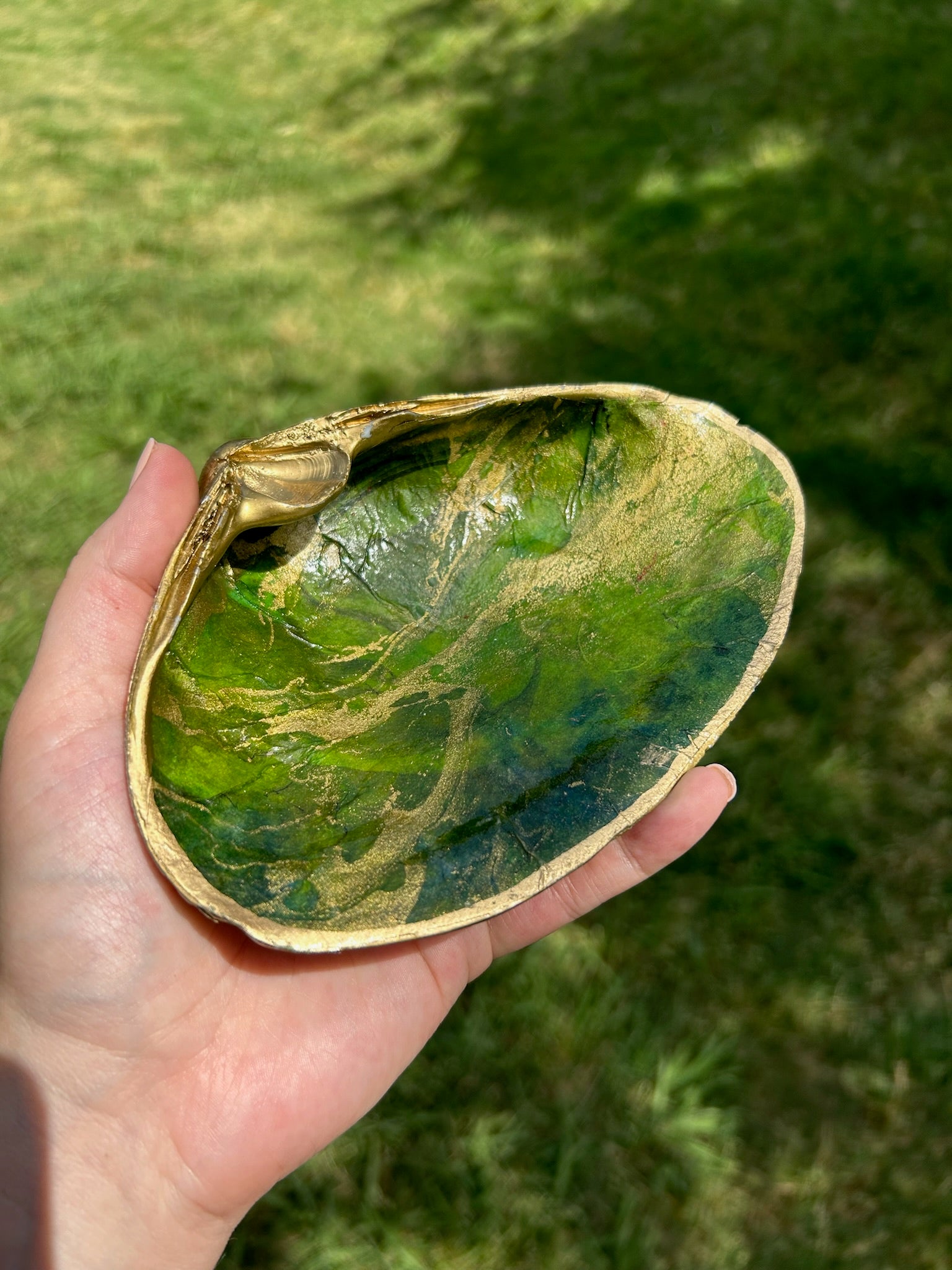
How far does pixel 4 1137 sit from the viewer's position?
5.62 feet

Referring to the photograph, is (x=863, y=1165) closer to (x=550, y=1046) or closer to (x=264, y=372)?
(x=550, y=1046)

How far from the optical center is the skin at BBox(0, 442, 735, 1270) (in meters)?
1.75

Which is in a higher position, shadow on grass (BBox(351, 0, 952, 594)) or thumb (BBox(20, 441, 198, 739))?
thumb (BBox(20, 441, 198, 739))

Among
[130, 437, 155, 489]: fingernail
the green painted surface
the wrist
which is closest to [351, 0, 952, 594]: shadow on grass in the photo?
the green painted surface

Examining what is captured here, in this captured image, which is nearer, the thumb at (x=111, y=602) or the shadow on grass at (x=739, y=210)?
the thumb at (x=111, y=602)

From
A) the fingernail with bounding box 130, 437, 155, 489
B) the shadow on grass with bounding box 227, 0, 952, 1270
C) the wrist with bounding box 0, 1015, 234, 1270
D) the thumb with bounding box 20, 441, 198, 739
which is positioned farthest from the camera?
the shadow on grass with bounding box 227, 0, 952, 1270

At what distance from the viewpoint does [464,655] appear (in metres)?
2.11

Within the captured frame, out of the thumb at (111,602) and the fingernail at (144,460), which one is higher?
the fingernail at (144,460)

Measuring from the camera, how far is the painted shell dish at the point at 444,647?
1.72 metres

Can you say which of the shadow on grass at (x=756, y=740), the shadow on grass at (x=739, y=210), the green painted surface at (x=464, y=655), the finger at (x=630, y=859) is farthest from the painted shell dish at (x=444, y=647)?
the shadow on grass at (x=739, y=210)

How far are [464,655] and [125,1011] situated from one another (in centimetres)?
95

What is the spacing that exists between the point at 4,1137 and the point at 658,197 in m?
4.48

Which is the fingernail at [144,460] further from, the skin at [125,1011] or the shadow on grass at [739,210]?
the shadow on grass at [739,210]

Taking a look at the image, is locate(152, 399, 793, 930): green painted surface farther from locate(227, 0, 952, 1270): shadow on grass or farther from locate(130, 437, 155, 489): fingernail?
locate(227, 0, 952, 1270): shadow on grass
